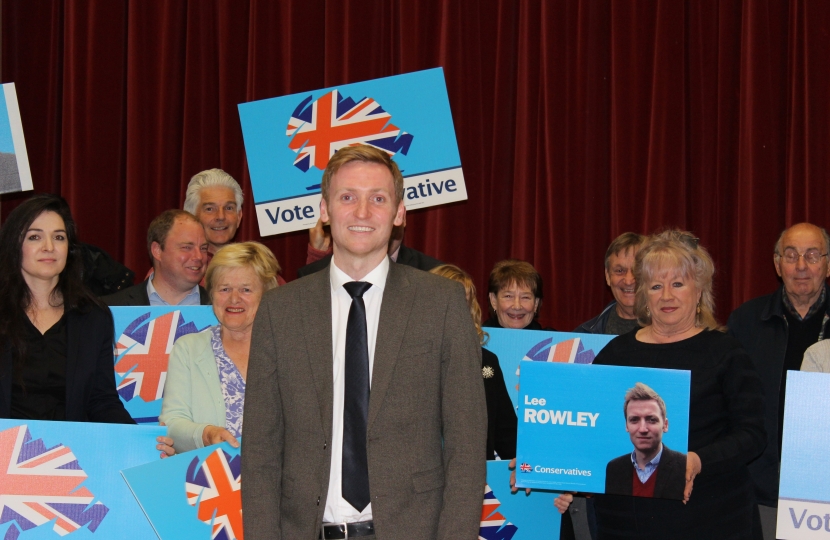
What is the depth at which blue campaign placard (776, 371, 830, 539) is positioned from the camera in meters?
2.90

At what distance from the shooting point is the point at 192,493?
9.78 ft

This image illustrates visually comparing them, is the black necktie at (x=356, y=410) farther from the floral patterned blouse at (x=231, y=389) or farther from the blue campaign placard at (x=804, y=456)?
the blue campaign placard at (x=804, y=456)

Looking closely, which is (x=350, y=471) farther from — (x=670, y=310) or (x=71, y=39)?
(x=71, y=39)

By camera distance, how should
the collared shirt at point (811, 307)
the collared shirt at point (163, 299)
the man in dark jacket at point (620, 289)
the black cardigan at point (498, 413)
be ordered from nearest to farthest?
the black cardigan at point (498, 413)
the collared shirt at point (811, 307)
the man in dark jacket at point (620, 289)
the collared shirt at point (163, 299)

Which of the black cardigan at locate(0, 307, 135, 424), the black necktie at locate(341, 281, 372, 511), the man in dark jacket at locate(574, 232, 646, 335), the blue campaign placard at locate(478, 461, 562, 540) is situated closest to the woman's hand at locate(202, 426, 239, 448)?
the black cardigan at locate(0, 307, 135, 424)

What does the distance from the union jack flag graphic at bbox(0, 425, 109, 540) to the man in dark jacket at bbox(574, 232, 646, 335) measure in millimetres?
2302

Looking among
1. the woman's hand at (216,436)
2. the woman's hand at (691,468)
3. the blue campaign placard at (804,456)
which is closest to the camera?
the woman's hand at (691,468)

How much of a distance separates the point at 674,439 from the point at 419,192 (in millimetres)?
1832

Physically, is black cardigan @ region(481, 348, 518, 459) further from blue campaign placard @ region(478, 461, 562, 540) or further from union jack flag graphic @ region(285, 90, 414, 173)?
union jack flag graphic @ region(285, 90, 414, 173)

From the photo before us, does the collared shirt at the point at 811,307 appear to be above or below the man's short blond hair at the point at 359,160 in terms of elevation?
below

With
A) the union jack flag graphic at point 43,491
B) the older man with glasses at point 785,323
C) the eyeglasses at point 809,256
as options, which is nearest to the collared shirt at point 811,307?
the older man with glasses at point 785,323

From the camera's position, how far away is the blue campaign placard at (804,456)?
2898 millimetres

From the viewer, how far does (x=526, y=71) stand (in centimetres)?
555

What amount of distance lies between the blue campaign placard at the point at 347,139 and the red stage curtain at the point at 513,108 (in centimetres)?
146
